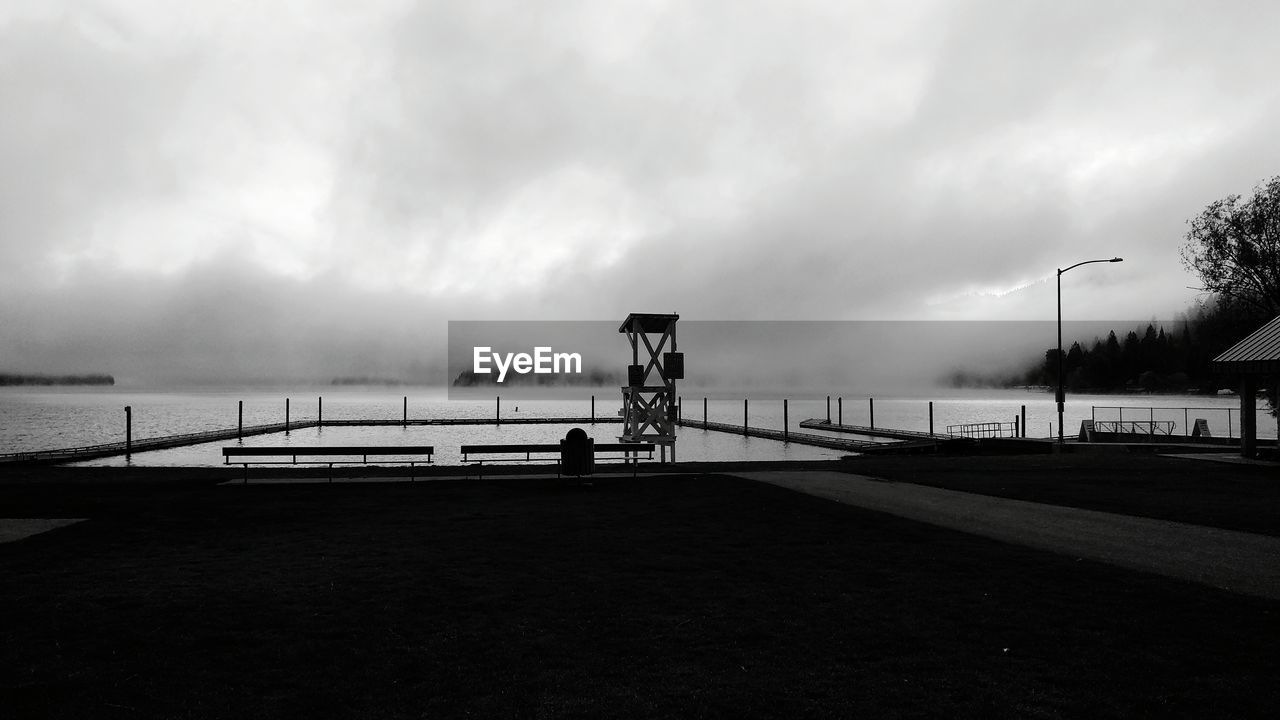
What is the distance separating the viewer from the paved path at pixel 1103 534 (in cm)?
874

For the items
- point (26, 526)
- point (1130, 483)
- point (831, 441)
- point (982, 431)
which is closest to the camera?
point (26, 526)

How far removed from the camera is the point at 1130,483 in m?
18.9

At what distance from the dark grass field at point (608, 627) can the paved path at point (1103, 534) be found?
85 cm

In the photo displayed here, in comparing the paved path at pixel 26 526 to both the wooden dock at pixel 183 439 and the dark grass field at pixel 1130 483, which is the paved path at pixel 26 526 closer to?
the dark grass field at pixel 1130 483

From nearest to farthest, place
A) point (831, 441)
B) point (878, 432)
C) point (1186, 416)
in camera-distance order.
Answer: point (1186, 416) → point (831, 441) → point (878, 432)

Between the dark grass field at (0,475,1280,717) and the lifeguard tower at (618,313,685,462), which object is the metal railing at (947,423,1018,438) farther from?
the dark grass field at (0,475,1280,717)

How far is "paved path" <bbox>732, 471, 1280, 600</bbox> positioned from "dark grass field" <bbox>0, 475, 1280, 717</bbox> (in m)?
0.85

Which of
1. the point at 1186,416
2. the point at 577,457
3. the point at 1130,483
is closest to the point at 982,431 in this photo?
the point at 1186,416

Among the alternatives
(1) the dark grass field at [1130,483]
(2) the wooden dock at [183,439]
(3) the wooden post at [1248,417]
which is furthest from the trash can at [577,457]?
(2) the wooden dock at [183,439]

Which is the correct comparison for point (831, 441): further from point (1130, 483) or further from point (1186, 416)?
point (1130, 483)

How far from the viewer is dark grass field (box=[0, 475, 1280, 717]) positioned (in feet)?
17.0

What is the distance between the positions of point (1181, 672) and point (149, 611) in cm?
861

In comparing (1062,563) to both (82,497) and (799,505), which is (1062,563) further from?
(82,497)

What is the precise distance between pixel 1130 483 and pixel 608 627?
17.2 metres
